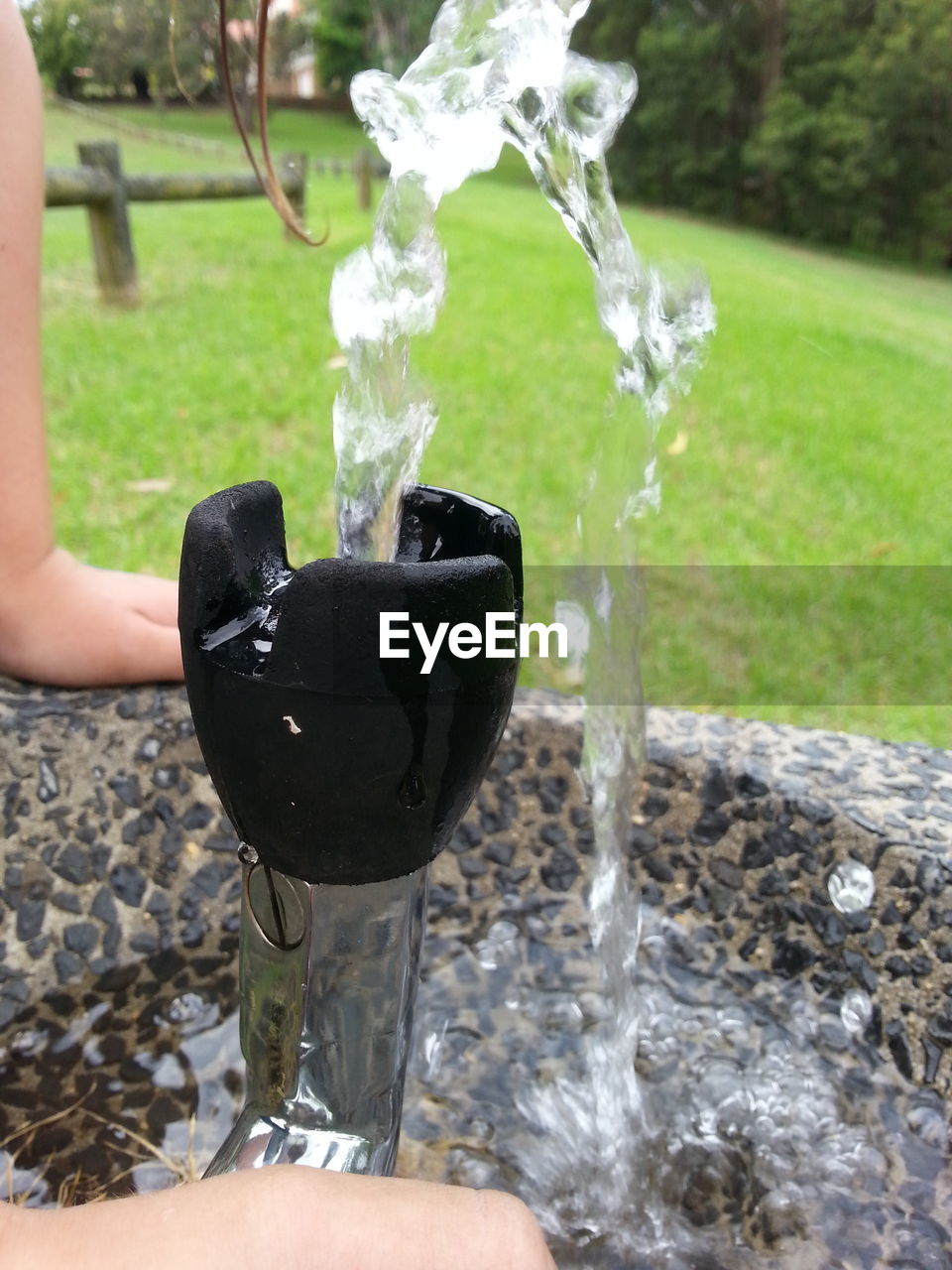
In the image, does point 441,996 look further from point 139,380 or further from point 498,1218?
point 139,380

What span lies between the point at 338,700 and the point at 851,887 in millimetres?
551

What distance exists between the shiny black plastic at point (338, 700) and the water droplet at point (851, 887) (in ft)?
1.39

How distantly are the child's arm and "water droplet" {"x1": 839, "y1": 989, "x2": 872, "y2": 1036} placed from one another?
0.62m

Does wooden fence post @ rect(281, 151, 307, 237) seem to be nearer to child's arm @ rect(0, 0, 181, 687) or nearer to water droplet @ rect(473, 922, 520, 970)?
child's arm @ rect(0, 0, 181, 687)

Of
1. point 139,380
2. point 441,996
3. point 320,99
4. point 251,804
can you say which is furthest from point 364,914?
point 320,99

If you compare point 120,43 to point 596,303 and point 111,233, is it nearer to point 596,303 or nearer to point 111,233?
point 111,233

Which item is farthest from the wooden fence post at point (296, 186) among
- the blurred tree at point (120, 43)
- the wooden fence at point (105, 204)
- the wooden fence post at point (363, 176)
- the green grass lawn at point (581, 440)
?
the wooden fence post at point (363, 176)

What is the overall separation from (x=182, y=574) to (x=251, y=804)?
12 centimetres

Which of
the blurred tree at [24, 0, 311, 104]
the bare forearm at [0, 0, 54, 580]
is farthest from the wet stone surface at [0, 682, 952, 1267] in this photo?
the blurred tree at [24, 0, 311, 104]

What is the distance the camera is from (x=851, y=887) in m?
0.87

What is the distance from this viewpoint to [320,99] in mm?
8781

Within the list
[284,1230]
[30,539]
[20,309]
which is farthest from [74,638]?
[284,1230]

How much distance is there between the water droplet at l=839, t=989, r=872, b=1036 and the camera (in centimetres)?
87
